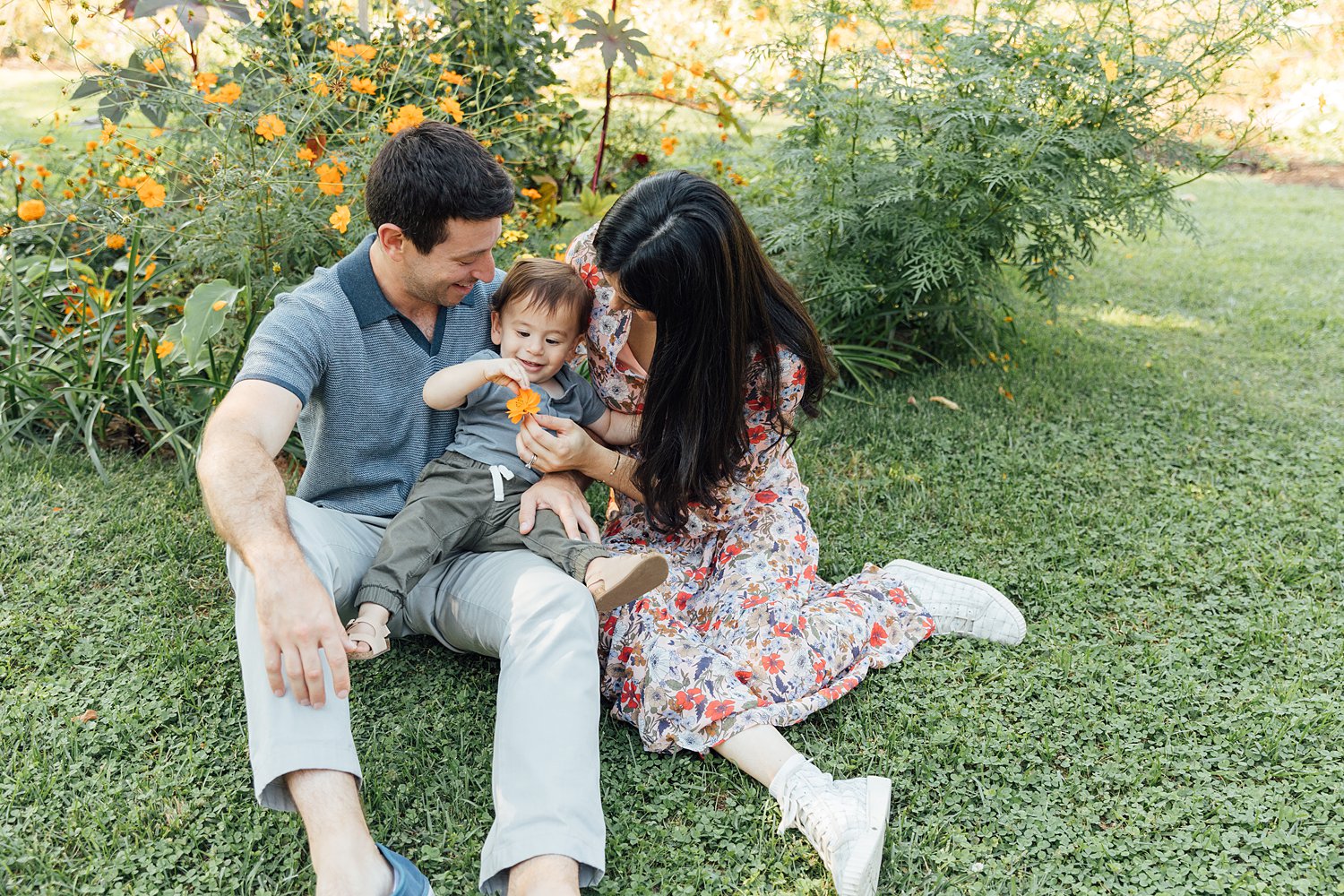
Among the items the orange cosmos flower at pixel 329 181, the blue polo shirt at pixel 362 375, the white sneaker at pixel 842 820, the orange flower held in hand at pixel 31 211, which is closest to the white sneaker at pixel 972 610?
the white sneaker at pixel 842 820

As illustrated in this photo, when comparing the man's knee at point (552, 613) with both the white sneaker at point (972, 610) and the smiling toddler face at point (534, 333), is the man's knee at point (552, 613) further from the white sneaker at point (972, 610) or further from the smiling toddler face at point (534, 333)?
the white sneaker at point (972, 610)

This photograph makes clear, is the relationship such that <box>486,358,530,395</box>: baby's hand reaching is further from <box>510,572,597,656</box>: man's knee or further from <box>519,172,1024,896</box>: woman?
<box>510,572,597,656</box>: man's knee

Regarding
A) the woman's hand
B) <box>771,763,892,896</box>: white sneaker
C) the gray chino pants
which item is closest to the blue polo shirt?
the gray chino pants

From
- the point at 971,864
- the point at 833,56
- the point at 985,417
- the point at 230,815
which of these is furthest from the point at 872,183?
the point at 230,815

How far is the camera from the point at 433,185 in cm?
202

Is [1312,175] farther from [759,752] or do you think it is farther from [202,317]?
[202,317]

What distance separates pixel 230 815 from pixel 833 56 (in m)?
2.85

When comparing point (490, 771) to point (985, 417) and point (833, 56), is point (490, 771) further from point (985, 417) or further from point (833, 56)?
point (833, 56)

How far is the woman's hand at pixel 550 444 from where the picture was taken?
2.20 m

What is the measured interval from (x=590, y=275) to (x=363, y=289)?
0.51 meters

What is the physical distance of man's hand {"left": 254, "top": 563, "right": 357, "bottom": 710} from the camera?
167cm

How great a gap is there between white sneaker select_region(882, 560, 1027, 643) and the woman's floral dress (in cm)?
5

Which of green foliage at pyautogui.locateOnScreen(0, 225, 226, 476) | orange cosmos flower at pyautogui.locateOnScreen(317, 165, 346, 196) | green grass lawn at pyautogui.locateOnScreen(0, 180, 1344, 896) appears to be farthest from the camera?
green foliage at pyautogui.locateOnScreen(0, 225, 226, 476)

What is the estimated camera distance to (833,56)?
350cm
